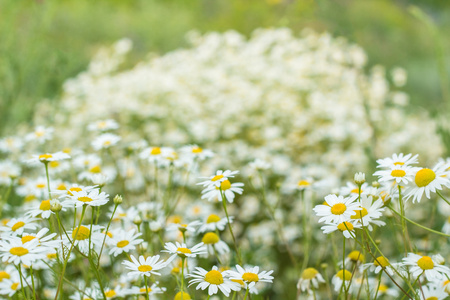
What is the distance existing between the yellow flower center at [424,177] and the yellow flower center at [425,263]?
0.55 feet

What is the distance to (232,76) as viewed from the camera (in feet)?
14.2

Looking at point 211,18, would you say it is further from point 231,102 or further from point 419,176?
point 419,176

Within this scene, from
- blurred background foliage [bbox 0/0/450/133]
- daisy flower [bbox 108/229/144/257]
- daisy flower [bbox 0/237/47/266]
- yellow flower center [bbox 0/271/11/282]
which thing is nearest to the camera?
daisy flower [bbox 0/237/47/266]

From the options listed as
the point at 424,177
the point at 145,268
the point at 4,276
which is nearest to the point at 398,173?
the point at 424,177

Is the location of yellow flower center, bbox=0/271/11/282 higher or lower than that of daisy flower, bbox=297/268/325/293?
higher

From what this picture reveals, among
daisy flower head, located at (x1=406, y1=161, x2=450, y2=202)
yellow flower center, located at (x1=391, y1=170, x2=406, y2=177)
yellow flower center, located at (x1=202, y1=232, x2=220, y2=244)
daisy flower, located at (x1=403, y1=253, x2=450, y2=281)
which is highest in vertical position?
yellow flower center, located at (x1=391, y1=170, x2=406, y2=177)

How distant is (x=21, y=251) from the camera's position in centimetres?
89

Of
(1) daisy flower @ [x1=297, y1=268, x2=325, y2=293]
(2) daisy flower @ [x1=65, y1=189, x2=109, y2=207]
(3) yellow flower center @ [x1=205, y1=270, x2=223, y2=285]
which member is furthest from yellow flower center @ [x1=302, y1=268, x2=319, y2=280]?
(2) daisy flower @ [x1=65, y1=189, x2=109, y2=207]

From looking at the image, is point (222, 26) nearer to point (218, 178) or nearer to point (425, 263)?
point (218, 178)

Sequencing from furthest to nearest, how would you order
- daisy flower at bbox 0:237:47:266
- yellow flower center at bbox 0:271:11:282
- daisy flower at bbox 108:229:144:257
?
yellow flower center at bbox 0:271:11:282 → daisy flower at bbox 108:229:144:257 → daisy flower at bbox 0:237:47:266

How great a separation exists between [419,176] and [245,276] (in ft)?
1.51

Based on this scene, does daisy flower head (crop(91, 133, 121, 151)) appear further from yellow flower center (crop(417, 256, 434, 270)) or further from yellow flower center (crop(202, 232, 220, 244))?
yellow flower center (crop(417, 256, 434, 270))

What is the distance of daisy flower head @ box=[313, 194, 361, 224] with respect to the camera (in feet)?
3.12

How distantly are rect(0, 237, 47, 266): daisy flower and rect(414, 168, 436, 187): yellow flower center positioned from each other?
2.72 ft
